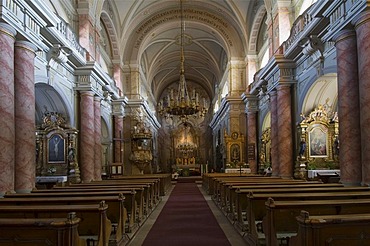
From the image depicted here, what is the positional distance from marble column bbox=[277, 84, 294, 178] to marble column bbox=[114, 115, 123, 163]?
32.5 feet

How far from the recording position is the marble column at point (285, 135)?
15.7 meters

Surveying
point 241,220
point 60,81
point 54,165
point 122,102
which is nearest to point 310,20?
point 241,220

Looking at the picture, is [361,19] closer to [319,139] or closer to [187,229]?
[187,229]

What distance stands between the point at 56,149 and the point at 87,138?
123 cm

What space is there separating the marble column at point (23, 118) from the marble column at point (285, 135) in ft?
29.8

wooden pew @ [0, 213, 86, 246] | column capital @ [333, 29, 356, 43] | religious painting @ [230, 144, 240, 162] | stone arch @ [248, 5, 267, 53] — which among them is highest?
stone arch @ [248, 5, 267, 53]

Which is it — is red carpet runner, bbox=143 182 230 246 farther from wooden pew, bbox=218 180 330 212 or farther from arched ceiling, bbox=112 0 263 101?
arched ceiling, bbox=112 0 263 101

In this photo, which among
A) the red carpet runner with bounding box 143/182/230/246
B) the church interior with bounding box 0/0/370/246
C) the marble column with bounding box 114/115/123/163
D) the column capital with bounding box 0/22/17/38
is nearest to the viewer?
the church interior with bounding box 0/0/370/246

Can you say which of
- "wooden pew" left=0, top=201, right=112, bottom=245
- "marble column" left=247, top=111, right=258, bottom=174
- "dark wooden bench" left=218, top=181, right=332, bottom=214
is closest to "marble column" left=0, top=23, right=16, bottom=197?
"wooden pew" left=0, top=201, right=112, bottom=245

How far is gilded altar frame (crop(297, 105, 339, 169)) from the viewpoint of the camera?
597 inches

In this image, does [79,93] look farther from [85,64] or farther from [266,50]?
[266,50]

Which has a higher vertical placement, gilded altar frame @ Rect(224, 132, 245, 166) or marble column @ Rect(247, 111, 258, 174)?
marble column @ Rect(247, 111, 258, 174)

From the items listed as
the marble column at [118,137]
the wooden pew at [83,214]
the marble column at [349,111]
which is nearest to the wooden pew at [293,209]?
the wooden pew at [83,214]

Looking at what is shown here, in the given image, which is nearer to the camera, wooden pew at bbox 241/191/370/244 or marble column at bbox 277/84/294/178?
wooden pew at bbox 241/191/370/244
